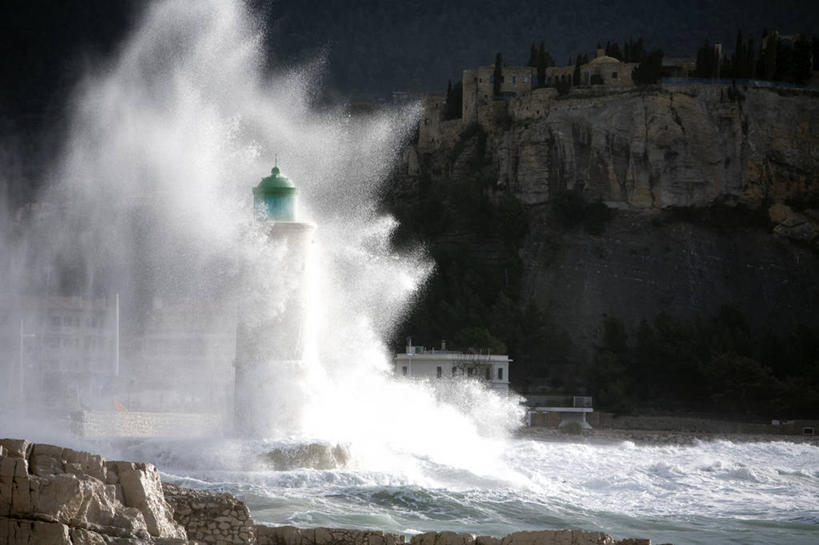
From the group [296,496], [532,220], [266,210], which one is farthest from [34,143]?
[532,220]

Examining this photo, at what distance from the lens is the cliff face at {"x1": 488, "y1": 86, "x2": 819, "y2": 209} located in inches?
2307

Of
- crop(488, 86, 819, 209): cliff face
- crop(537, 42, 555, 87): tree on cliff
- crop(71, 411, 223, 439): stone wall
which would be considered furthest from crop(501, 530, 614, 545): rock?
crop(537, 42, 555, 87): tree on cliff

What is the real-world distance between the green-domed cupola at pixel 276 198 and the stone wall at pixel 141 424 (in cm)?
355

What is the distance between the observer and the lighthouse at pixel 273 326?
2081 centimetres

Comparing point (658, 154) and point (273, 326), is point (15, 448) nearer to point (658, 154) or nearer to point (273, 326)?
point (273, 326)

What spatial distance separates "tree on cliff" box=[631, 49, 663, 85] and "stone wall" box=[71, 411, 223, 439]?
1480 inches

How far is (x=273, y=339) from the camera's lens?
21.0 meters

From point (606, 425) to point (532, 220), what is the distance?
52.4 feet

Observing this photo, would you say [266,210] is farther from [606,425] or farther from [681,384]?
[681,384]

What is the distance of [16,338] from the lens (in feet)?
113

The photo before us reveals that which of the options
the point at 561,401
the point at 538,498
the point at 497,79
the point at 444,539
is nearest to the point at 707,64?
the point at 497,79

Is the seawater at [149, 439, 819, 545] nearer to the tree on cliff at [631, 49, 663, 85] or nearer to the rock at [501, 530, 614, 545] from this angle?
the rock at [501, 530, 614, 545]

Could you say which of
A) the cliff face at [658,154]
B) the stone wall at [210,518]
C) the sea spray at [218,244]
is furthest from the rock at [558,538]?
the cliff face at [658,154]

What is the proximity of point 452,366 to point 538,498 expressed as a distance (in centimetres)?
1979
